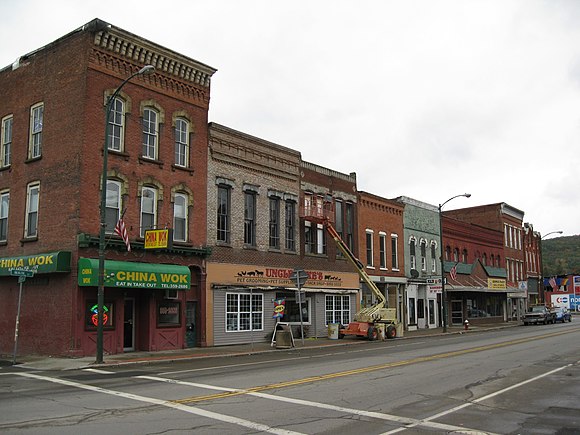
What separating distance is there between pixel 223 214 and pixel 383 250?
15680 millimetres

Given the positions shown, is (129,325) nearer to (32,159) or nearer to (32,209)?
Answer: (32,209)

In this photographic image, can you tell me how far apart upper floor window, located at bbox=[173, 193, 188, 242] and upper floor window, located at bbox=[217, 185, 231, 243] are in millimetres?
2148

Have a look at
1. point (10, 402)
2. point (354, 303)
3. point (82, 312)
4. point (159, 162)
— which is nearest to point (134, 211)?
point (159, 162)

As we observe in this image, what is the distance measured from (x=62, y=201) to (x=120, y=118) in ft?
13.5

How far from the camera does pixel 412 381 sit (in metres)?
13.9

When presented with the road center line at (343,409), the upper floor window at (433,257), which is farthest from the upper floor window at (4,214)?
the upper floor window at (433,257)

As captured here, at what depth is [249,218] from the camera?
29.1 meters

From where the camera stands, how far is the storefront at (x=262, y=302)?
2639 cm

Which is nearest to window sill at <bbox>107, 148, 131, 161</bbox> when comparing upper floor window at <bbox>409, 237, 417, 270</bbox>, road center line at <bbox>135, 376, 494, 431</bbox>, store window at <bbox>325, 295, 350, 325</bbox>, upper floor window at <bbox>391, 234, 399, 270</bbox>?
road center line at <bbox>135, 376, 494, 431</bbox>

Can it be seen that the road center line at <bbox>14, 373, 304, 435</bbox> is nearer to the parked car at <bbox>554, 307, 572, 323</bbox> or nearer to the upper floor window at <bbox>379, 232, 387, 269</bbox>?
the upper floor window at <bbox>379, 232, 387, 269</bbox>

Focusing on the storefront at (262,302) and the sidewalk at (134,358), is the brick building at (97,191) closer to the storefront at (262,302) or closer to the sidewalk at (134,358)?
the sidewalk at (134,358)

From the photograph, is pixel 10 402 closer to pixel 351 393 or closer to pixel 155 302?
pixel 351 393

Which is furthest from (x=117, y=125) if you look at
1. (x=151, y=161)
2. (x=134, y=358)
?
(x=134, y=358)

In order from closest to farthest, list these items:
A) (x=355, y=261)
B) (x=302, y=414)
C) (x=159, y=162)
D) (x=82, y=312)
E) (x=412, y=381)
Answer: (x=302, y=414), (x=412, y=381), (x=82, y=312), (x=159, y=162), (x=355, y=261)
